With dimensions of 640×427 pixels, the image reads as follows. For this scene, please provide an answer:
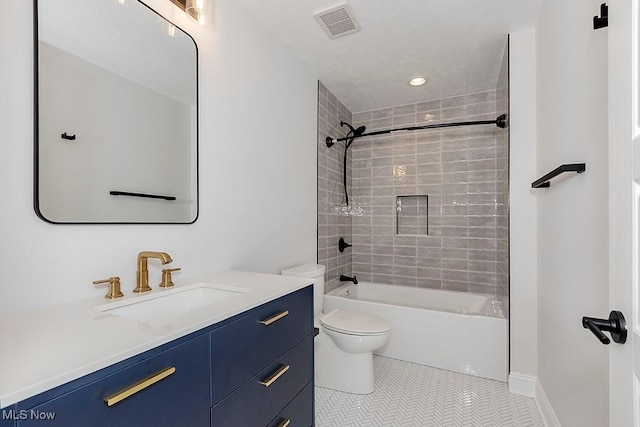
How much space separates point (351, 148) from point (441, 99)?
105 cm

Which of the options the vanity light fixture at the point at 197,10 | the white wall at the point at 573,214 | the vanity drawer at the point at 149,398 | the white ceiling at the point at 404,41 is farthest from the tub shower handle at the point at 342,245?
the vanity drawer at the point at 149,398

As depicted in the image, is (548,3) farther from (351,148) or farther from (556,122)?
(351,148)

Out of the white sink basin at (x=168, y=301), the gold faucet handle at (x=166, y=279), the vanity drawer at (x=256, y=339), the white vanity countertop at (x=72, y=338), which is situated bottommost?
the vanity drawer at (x=256, y=339)

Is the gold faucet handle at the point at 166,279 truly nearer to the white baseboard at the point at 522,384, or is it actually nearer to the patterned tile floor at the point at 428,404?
the patterned tile floor at the point at 428,404

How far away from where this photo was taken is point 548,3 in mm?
1700

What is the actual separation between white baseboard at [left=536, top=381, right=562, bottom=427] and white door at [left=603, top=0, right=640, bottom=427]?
3.81 feet

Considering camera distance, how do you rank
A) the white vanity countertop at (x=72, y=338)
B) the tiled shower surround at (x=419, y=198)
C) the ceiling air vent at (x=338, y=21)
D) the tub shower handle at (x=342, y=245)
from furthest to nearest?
1. the tub shower handle at (x=342, y=245)
2. the tiled shower surround at (x=419, y=198)
3. the ceiling air vent at (x=338, y=21)
4. the white vanity countertop at (x=72, y=338)

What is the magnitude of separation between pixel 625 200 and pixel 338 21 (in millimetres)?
1821

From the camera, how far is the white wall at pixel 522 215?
2020mm

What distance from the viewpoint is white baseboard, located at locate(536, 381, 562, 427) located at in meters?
1.60

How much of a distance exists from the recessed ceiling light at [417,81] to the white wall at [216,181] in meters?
0.89

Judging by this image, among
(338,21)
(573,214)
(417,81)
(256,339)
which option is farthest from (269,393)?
(417,81)

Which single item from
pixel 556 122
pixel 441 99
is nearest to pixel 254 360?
pixel 556 122

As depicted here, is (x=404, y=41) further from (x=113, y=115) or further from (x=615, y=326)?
(x=615, y=326)
